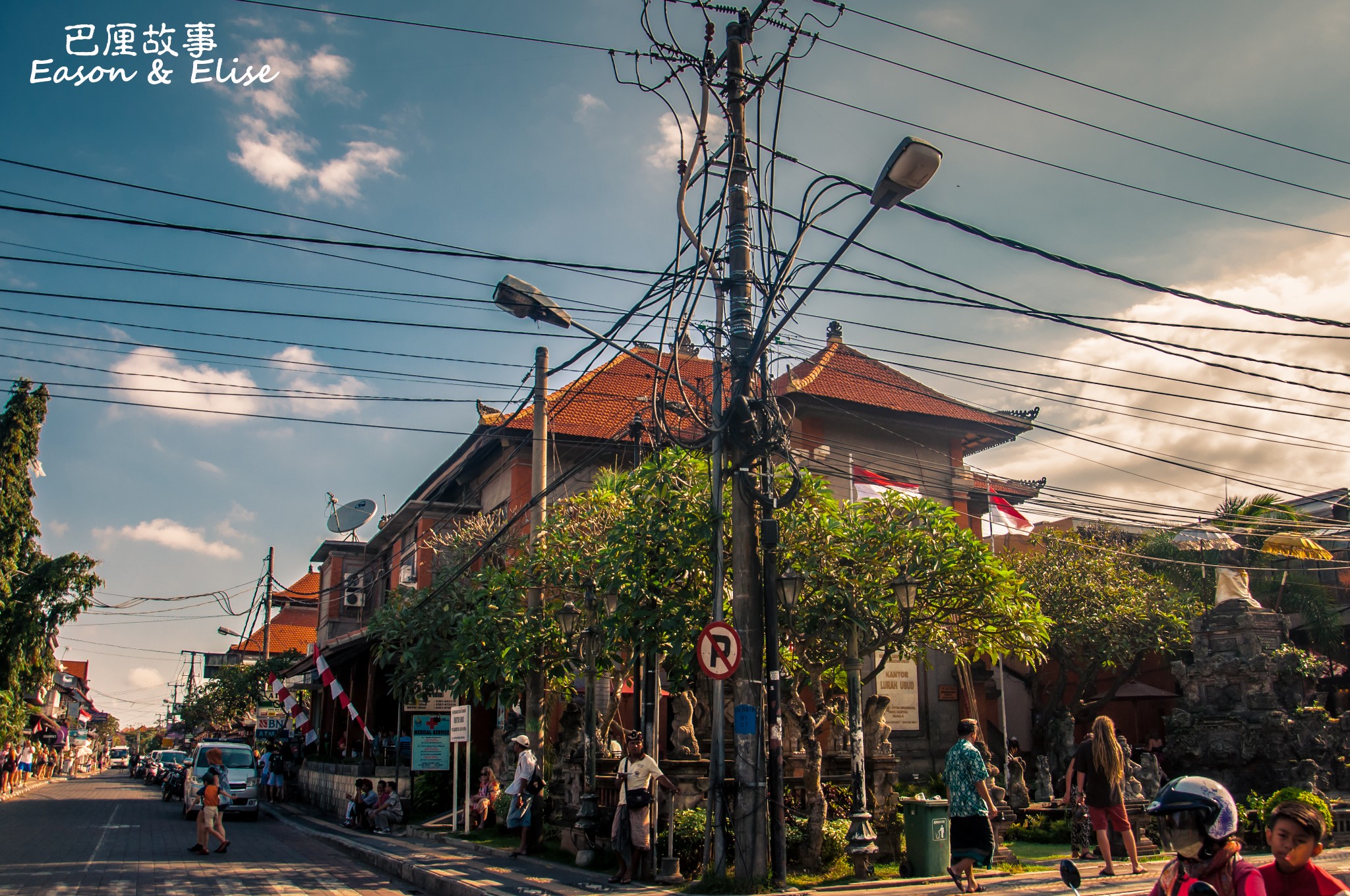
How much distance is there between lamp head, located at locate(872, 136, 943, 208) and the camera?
28.7 feet

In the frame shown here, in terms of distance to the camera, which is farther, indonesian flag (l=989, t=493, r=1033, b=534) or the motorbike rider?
indonesian flag (l=989, t=493, r=1033, b=534)

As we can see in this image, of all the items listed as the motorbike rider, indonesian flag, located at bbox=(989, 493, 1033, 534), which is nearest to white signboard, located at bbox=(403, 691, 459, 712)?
indonesian flag, located at bbox=(989, 493, 1033, 534)

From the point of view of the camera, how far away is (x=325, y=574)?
159 ft

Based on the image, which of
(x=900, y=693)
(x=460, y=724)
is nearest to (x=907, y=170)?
(x=460, y=724)

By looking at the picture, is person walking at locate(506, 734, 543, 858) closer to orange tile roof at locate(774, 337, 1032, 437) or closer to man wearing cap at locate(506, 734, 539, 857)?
man wearing cap at locate(506, 734, 539, 857)

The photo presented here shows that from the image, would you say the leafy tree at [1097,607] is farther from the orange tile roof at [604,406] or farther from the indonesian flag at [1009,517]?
the orange tile roof at [604,406]

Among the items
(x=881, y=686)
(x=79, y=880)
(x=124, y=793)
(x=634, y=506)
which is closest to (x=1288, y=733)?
→ (x=881, y=686)

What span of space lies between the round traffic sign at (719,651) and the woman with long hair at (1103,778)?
396cm

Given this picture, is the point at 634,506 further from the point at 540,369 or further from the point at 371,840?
the point at 371,840

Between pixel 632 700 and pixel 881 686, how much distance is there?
6.64 m

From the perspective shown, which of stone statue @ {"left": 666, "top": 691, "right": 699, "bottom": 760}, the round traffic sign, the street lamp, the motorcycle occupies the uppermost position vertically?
the street lamp

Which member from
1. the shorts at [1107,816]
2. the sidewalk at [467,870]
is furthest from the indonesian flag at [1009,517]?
the sidewalk at [467,870]

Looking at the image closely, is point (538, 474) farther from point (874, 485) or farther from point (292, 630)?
point (292, 630)

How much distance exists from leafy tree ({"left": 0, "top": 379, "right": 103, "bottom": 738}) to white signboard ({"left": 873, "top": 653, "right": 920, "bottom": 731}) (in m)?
26.1
